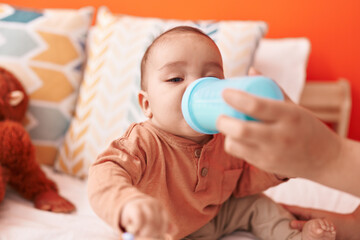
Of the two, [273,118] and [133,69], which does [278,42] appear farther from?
[273,118]

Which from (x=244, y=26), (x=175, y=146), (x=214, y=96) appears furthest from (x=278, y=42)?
(x=214, y=96)

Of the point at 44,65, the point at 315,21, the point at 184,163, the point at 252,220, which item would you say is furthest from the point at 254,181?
the point at 315,21

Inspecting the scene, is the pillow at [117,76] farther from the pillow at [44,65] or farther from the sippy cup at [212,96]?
the sippy cup at [212,96]

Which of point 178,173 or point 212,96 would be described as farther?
point 178,173

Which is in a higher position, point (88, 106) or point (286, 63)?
point (286, 63)

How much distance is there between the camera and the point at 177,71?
73cm

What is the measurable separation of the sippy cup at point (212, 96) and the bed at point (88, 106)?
1.60ft

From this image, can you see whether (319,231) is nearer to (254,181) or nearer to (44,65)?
(254,181)

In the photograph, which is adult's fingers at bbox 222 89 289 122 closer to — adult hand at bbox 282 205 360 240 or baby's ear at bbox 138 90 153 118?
baby's ear at bbox 138 90 153 118

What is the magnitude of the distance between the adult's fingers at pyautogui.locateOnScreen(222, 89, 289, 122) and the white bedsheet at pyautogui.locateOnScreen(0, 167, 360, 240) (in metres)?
0.50

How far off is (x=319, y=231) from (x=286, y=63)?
0.83m

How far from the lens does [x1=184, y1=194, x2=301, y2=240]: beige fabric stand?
852 mm

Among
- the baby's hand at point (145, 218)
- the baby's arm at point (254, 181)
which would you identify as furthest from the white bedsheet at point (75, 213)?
the baby's hand at point (145, 218)

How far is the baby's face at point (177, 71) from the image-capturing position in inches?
28.6
